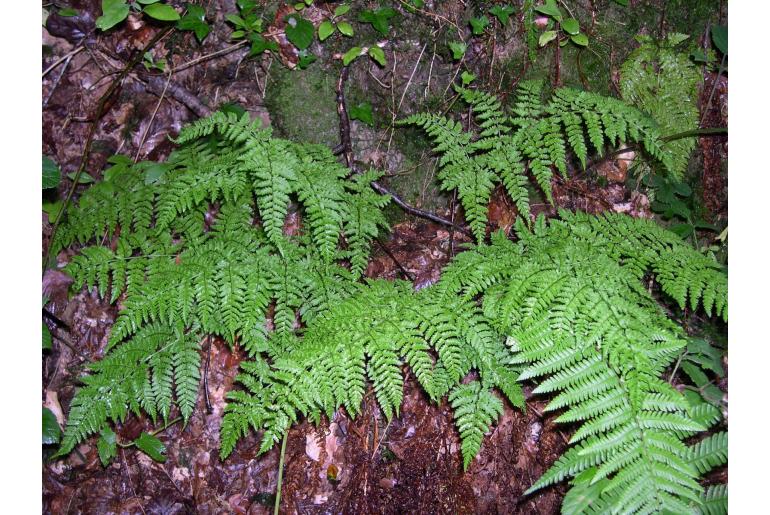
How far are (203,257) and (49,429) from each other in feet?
4.63

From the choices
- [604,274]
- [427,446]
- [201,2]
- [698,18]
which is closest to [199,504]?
[427,446]

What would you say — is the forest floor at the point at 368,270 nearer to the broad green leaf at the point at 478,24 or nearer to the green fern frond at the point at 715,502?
the broad green leaf at the point at 478,24

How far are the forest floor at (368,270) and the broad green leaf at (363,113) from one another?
0.29 ft

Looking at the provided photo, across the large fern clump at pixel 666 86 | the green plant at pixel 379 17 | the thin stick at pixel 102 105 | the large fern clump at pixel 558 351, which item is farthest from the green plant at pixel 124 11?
the large fern clump at pixel 666 86

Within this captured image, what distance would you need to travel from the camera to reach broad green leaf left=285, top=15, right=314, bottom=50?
3.86m

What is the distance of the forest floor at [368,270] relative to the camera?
3.58m

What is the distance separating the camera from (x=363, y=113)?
158 inches

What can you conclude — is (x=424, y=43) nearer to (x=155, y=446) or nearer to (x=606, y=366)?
(x=606, y=366)

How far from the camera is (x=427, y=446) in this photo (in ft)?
11.9

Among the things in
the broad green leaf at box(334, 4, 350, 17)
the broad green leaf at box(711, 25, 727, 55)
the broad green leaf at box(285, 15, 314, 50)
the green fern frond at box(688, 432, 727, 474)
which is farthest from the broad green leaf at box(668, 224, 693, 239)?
the broad green leaf at box(285, 15, 314, 50)

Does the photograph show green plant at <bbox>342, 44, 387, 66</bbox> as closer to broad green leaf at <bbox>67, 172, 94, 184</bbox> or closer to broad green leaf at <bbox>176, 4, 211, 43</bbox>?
broad green leaf at <bbox>176, 4, 211, 43</bbox>

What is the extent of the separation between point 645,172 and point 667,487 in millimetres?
2922

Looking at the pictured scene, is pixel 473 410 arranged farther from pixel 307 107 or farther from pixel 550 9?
pixel 550 9

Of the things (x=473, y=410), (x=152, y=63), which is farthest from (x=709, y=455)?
(x=152, y=63)
